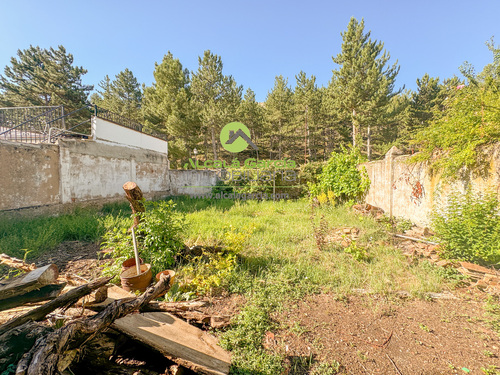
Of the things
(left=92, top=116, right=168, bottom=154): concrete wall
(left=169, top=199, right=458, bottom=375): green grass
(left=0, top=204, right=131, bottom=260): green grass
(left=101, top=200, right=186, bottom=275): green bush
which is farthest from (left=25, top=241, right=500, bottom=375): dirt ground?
(left=92, top=116, right=168, bottom=154): concrete wall

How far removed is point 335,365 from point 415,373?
66 cm

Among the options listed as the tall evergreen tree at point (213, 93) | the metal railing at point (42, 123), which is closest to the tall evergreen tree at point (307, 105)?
the tall evergreen tree at point (213, 93)

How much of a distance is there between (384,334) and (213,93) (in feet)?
59.5

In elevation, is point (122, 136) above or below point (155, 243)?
above

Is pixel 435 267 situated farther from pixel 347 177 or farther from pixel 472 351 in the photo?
pixel 347 177

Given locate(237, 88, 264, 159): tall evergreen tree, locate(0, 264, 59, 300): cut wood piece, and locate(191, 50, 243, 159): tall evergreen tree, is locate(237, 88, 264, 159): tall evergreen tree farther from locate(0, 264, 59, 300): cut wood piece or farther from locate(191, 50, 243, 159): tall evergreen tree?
locate(0, 264, 59, 300): cut wood piece

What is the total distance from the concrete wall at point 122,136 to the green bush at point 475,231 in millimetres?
10467

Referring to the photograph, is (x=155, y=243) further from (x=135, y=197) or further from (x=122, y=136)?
(x=122, y=136)

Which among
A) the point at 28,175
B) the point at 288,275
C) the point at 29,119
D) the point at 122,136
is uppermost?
the point at 29,119

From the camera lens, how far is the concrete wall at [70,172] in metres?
4.91

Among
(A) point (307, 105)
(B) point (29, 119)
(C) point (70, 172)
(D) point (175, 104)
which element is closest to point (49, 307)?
(C) point (70, 172)

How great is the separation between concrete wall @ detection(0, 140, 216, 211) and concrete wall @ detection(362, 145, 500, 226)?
10.0m

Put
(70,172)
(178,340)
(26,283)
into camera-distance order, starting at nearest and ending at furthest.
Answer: (26,283)
(178,340)
(70,172)

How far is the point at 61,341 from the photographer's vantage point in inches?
43.5
